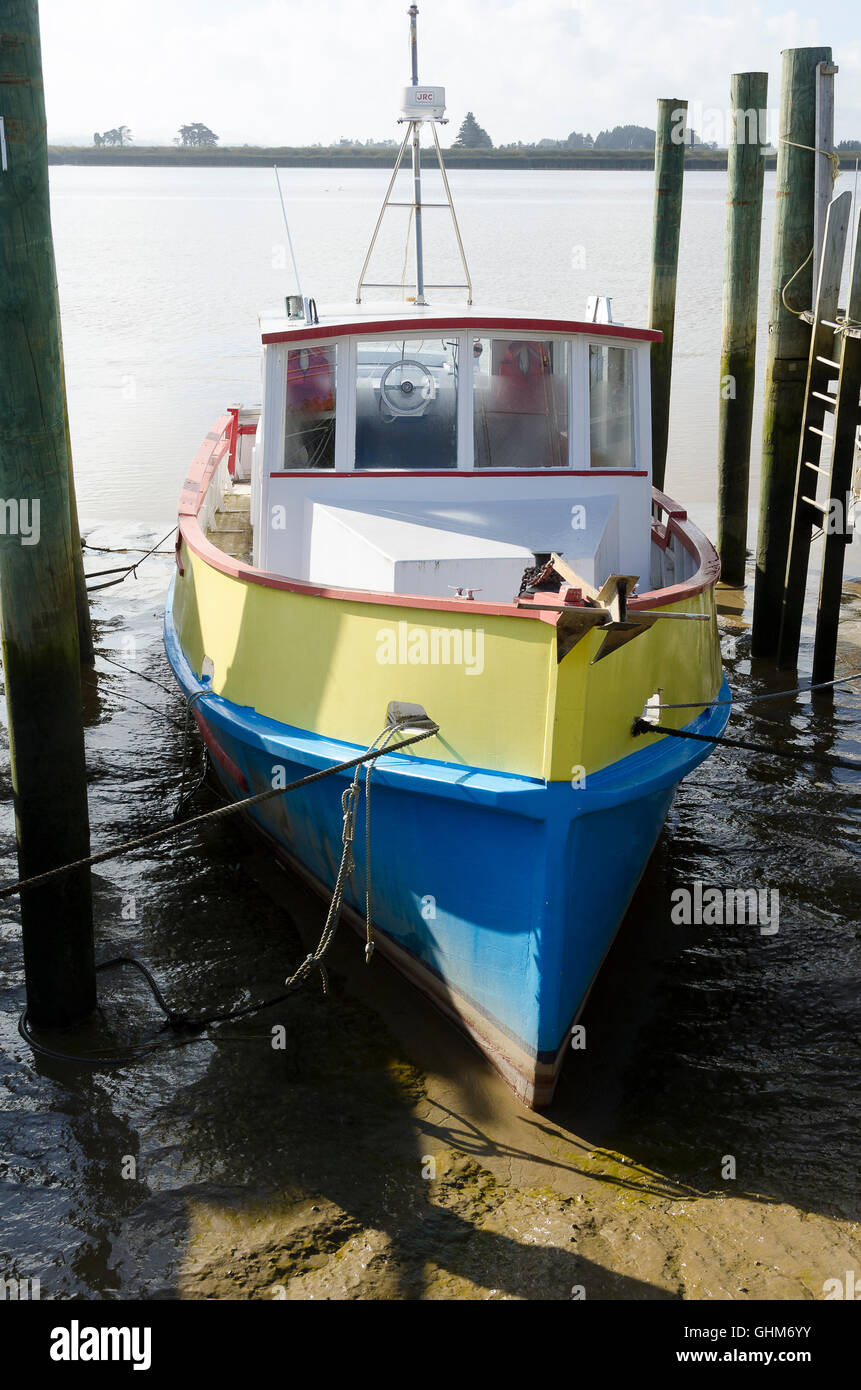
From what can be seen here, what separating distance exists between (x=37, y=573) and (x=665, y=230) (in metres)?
8.68

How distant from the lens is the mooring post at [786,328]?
846 centimetres

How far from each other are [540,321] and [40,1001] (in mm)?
4261

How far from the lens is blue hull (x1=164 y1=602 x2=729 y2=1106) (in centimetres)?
477

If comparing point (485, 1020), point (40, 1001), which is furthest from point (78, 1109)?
point (485, 1020)

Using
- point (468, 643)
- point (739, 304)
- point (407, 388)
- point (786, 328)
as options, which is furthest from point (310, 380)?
point (739, 304)

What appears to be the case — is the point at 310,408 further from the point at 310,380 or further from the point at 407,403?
the point at 407,403

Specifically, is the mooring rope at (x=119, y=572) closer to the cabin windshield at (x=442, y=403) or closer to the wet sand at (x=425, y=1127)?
the wet sand at (x=425, y=1127)

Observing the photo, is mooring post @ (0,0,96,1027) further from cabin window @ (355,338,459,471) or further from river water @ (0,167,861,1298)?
cabin window @ (355,338,459,471)

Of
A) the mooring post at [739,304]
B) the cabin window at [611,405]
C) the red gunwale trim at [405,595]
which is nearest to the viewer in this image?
the red gunwale trim at [405,595]

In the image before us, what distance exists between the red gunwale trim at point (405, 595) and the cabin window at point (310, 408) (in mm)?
191

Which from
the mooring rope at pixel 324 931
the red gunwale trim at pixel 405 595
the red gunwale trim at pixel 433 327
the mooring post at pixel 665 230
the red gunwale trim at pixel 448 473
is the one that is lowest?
the mooring rope at pixel 324 931

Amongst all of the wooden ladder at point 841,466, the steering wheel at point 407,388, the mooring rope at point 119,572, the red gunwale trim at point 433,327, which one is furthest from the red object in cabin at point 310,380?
the mooring rope at point 119,572
